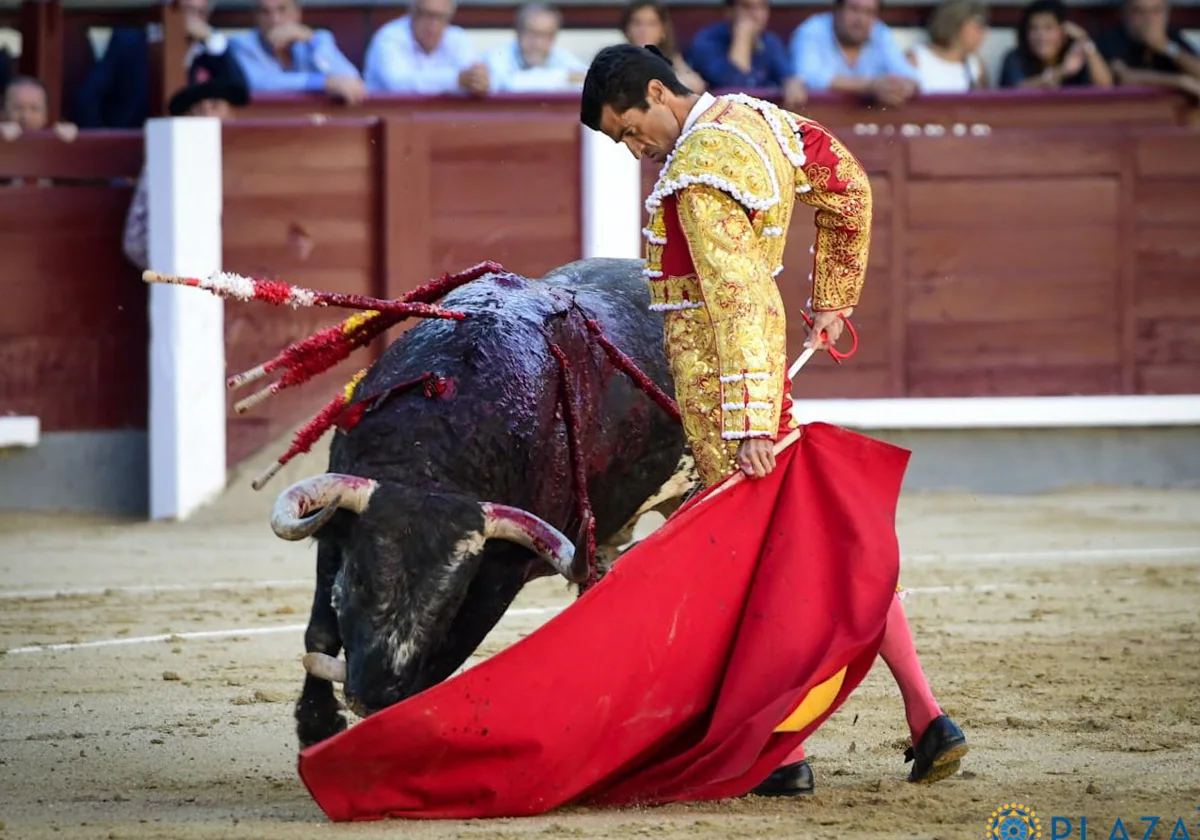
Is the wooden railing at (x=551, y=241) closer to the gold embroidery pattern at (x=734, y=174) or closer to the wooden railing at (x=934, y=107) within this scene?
the wooden railing at (x=934, y=107)

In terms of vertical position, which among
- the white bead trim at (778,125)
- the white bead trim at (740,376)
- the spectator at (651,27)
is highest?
the spectator at (651,27)

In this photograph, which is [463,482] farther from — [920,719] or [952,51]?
[952,51]

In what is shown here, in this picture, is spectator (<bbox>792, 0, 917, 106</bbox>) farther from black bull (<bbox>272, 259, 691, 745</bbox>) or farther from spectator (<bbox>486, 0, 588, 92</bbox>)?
black bull (<bbox>272, 259, 691, 745</bbox>)

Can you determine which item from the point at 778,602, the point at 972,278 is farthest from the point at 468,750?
the point at 972,278

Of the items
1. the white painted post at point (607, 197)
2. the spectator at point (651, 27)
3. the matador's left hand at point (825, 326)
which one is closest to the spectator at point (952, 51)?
the spectator at point (651, 27)

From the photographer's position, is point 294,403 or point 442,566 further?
point 294,403

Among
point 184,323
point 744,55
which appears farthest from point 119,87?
point 744,55

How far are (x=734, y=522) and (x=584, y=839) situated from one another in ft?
1.87

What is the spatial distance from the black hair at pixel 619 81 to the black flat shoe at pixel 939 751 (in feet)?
3.42

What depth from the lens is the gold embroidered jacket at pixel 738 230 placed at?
9.20 feet

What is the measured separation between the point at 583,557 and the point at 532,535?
10 cm

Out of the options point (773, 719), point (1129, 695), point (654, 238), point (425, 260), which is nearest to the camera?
point (773, 719)

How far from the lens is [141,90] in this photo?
24.8 feet

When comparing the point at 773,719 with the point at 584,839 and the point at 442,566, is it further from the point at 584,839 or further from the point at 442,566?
the point at 442,566
